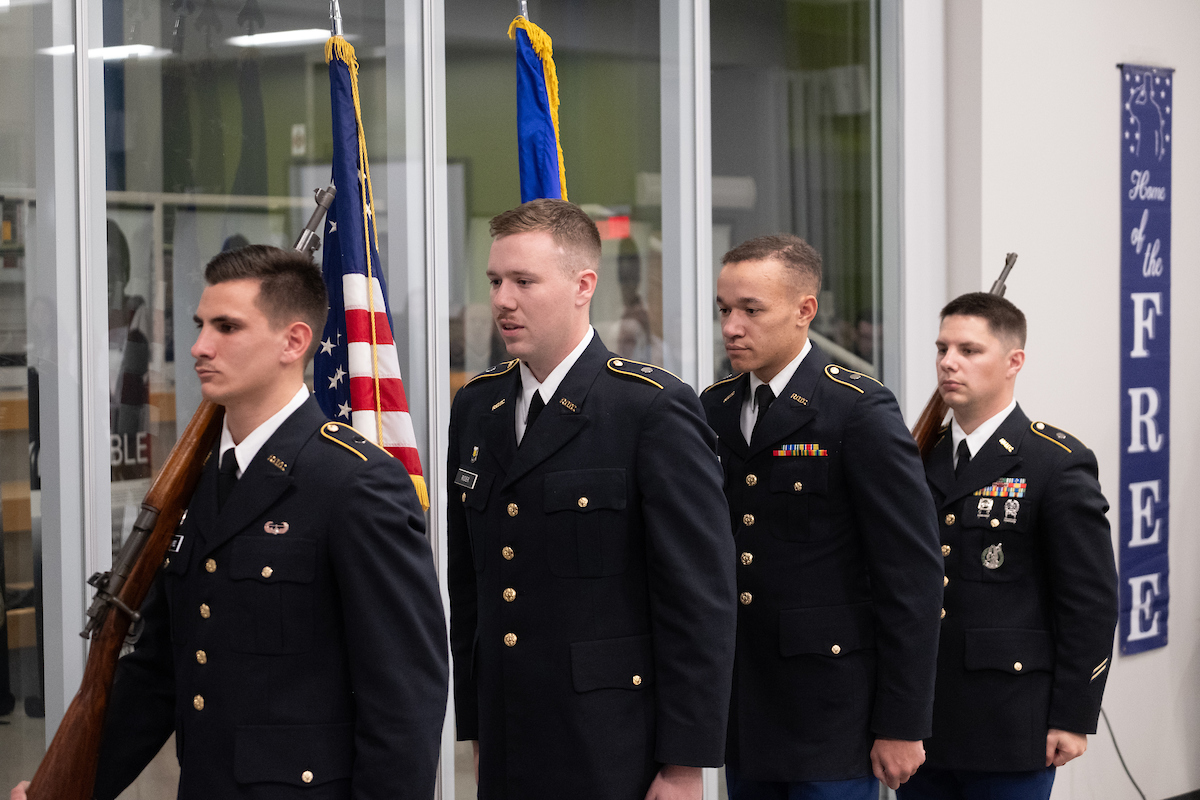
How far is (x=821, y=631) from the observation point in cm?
249

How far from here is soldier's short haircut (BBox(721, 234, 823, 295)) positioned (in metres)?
2.52

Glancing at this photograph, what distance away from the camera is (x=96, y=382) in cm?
295

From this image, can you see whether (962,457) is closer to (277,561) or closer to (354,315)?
(354,315)

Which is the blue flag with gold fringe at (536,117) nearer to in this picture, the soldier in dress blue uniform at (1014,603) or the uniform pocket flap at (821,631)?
the soldier in dress blue uniform at (1014,603)

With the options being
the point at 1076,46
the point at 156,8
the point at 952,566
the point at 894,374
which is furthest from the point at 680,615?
the point at 1076,46

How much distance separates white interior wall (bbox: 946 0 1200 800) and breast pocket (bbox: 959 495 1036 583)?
67.9 inches

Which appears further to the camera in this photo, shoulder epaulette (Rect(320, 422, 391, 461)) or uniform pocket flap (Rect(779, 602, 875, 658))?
uniform pocket flap (Rect(779, 602, 875, 658))

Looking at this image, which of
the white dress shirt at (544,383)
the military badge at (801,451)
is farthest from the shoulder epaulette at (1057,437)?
the white dress shirt at (544,383)

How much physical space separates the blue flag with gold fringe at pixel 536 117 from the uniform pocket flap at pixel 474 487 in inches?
47.1

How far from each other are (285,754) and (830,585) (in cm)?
119

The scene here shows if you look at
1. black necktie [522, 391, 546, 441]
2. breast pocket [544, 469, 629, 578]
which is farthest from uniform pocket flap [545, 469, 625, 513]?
black necktie [522, 391, 546, 441]

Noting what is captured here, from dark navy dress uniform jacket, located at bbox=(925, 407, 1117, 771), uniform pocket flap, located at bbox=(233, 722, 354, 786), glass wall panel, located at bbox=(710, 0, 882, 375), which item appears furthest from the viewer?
glass wall panel, located at bbox=(710, 0, 882, 375)

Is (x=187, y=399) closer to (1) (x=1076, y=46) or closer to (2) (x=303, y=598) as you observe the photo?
(2) (x=303, y=598)

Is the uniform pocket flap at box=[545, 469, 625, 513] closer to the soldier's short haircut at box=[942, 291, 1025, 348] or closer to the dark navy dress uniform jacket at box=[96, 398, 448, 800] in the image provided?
the dark navy dress uniform jacket at box=[96, 398, 448, 800]
